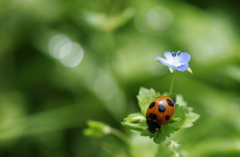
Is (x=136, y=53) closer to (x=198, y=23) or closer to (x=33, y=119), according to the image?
(x=198, y=23)

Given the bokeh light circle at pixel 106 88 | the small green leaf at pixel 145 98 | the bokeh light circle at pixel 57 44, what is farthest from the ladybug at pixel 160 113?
the bokeh light circle at pixel 57 44

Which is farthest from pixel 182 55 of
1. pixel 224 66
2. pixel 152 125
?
pixel 224 66

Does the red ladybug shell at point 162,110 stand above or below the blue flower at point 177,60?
below

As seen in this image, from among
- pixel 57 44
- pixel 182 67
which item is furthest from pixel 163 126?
pixel 57 44

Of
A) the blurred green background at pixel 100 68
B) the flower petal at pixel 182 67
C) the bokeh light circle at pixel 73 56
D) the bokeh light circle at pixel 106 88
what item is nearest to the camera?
the flower petal at pixel 182 67

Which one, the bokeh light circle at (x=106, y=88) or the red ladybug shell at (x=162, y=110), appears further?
the bokeh light circle at (x=106, y=88)

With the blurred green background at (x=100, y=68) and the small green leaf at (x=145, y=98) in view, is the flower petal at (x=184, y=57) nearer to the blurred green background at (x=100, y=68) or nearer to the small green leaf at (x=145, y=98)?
the small green leaf at (x=145, y=98)

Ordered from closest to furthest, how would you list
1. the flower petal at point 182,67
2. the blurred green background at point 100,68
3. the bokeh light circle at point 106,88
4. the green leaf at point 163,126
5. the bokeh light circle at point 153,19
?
the flower petal at point 182,67 → the green leaf at point 163,126 → the blurred green background at point 100,68 → the bokeh light circle at point 106,88 → the bokeh light circle at point 153,19
